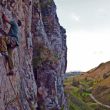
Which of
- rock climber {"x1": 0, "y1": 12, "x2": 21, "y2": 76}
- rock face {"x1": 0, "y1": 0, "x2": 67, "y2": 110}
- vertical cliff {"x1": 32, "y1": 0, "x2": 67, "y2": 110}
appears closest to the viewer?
rock climber {"x1": 0, "y1": 12, "x2": 21, "y2": 76}

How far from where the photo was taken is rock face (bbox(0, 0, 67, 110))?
52.3m

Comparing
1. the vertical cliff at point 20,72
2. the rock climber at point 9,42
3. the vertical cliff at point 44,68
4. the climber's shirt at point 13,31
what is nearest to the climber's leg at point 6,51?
the rock climber at point 9,42

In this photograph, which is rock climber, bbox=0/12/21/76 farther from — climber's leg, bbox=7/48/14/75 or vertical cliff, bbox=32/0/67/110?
vertical cliff, bbox=32/0/67/110

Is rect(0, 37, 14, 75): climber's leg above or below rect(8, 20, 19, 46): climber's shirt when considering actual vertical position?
below

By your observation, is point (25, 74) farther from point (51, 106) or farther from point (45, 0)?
point (45, 0)

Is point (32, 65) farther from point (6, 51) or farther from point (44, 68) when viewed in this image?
point (6, 51)

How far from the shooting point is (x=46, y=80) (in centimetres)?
7938

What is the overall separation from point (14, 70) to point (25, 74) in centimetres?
977

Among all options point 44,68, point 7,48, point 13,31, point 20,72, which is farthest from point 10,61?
point 44,68

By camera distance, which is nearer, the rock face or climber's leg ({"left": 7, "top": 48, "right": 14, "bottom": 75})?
climber's leg ({"left": 7, "top": 48, "right": 14, "bottom": 75})

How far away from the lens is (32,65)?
77250 mm

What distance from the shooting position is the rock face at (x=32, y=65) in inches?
2058

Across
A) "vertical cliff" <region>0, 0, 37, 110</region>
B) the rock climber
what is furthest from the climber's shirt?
"vertical cliff" <region>0, 0, 37, 110</region>

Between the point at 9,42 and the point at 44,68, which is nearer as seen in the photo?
the point at 9,42
